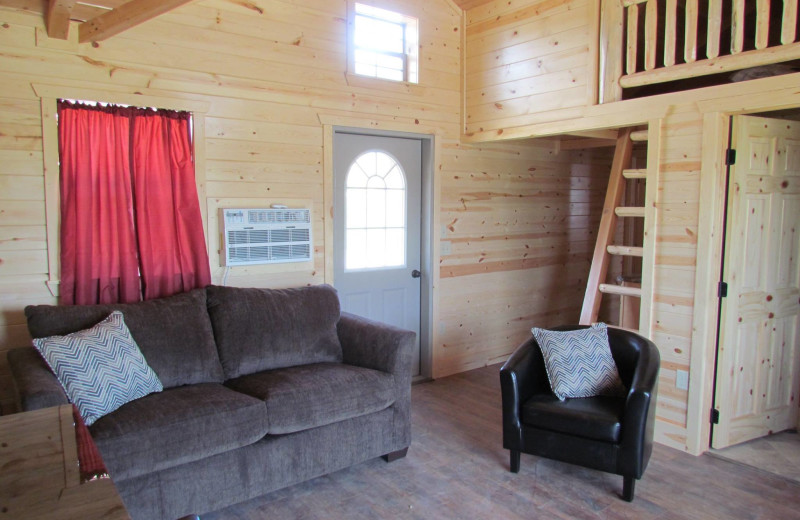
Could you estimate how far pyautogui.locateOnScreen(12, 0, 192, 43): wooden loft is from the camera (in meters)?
2.68

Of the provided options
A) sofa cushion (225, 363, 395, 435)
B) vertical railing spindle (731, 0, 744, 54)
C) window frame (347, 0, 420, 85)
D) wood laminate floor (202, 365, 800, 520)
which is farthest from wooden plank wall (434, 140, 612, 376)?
vertical railing spindle (731, 0, 744, 54)

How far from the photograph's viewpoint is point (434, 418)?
3932 mm

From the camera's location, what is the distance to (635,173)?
12.6 feet

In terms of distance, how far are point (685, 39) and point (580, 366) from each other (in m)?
1.91

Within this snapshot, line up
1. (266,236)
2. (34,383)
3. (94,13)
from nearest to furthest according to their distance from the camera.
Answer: (34,383) < (94,13) < (266,236)

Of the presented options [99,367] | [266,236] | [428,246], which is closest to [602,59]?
[428,246]

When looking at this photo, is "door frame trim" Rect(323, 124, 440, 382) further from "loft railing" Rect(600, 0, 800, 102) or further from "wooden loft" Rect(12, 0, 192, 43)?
"wooden loft" Rect(12, 0, 192, 43)

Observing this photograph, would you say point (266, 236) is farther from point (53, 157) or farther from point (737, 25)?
point (737, 25)

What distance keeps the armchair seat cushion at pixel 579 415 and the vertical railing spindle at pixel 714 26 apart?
1.95m

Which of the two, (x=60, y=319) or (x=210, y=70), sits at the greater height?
(x=210, y=70)

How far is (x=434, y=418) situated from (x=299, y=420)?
133 cm

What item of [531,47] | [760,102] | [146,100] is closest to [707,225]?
[760,102]

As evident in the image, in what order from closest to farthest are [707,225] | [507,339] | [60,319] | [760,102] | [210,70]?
[60,319]
[760,102]
[707,225]
[210,70]
[507,339]

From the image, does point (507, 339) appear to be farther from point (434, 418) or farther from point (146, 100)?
point (146, 100)
